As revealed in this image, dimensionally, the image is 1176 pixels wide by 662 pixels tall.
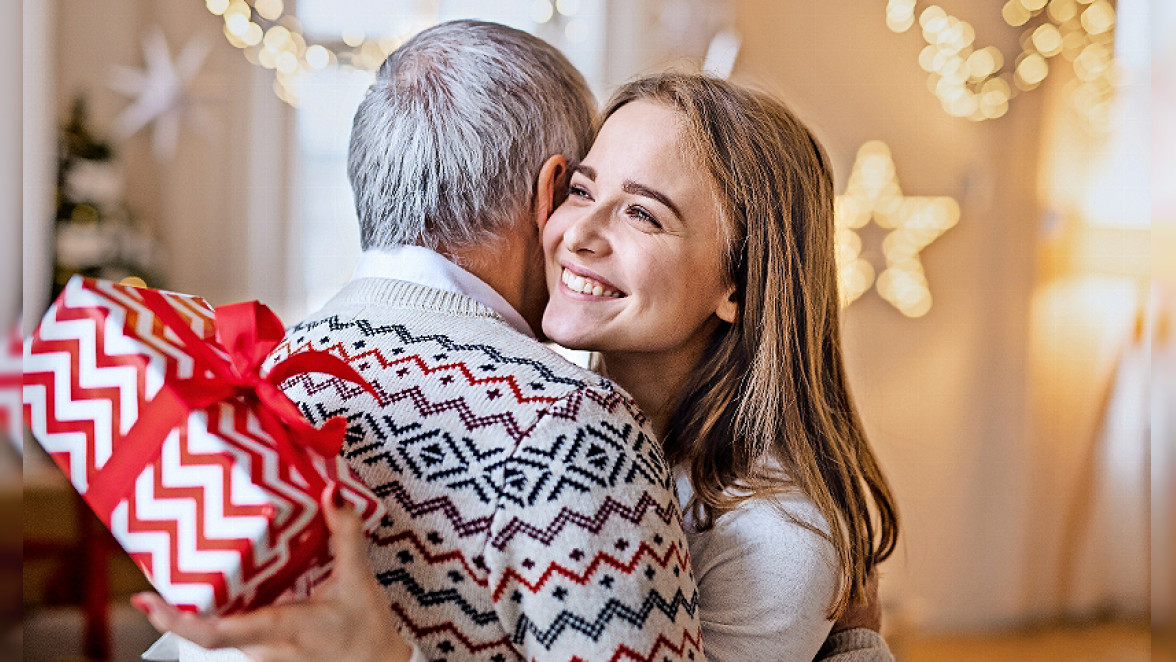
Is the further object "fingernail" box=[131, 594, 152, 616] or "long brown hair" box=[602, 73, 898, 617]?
"long brown hair" box=[602, 73, 898, 617]

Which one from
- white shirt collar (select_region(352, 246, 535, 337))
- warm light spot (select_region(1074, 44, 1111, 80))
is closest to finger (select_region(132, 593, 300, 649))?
white shirt collar (select_region(352, 246, 535, 337))

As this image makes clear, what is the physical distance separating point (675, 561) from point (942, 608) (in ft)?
12.6

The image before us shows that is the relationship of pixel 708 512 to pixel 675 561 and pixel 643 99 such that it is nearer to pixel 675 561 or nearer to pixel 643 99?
pixel 675 561

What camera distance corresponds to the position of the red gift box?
792 mm

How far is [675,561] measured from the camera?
3.15 feet

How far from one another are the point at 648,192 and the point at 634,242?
0.07 m

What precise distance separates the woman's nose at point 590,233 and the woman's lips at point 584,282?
0.03 meters

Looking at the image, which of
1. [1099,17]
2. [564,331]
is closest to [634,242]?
[564,331]

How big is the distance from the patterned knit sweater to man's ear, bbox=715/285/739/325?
49 cm

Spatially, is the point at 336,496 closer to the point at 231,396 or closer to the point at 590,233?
the point at 231,396

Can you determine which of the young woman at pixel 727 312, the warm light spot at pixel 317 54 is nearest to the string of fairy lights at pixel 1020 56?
the warm light spot at pixel 317 54

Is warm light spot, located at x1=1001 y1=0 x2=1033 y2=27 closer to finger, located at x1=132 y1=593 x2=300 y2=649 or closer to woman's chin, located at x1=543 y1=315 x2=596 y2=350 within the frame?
woman's chin, located at x1=543 y1=315 x2=596 y2=350

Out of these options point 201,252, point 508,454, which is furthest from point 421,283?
point 201,252

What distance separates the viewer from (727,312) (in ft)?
4.80
